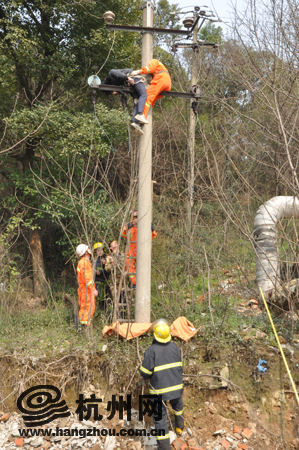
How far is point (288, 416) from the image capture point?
485 cm

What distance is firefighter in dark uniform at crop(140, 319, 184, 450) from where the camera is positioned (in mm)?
4344

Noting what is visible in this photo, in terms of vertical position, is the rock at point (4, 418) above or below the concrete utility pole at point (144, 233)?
below

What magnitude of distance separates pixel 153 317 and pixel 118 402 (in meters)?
1.62

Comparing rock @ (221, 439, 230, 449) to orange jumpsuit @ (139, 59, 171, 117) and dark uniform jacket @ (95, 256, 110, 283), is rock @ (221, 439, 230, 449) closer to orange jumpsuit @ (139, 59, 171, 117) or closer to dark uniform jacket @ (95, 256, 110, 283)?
dark uniform jacket @ (95, 256, 110, 283)

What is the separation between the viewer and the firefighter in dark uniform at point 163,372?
434 centimetres

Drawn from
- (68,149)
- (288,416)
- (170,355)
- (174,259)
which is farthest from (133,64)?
(288,416)

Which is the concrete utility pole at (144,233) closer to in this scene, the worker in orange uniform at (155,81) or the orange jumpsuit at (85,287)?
the worker in orange uniform at (155,81)

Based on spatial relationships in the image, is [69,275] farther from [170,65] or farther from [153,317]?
[170,65]

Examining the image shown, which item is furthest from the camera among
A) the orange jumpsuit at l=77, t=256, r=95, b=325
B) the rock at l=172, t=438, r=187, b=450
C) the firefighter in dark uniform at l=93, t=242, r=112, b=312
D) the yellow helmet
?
the firefighter in dark uniform at l=93, t=242, r=112, b=312

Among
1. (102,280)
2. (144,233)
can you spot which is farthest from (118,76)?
(102,280)

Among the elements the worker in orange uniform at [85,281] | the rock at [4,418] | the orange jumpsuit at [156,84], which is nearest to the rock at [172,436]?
the worker in orange uniform at [85,281]

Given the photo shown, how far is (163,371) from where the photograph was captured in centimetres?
437

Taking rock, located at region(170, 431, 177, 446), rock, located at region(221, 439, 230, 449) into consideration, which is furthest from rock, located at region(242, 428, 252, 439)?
rock, located at region(170, 431, 177, 446)

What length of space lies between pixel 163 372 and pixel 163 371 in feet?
0.04
